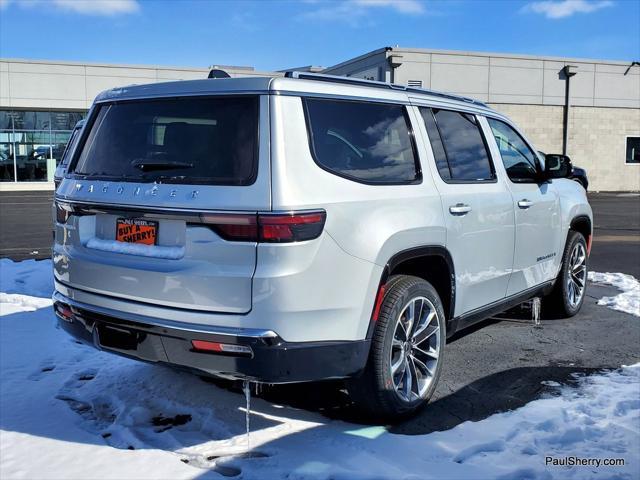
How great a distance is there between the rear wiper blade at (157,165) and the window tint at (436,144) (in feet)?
5.73

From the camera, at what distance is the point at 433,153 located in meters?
4.22

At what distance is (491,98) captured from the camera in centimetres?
2867

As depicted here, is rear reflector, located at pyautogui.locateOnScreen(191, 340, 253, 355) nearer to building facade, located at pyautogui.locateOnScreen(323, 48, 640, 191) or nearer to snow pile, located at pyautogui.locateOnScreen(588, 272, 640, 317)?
snow pile, located at pyautogui.locateOnScreen(588, 272, 640, 317)

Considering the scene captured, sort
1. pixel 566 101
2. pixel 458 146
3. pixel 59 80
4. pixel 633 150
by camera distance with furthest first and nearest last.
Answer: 1. pixel 633 150
2. pixel 59 80
3. pixel 566 101
4. pixel 458 146

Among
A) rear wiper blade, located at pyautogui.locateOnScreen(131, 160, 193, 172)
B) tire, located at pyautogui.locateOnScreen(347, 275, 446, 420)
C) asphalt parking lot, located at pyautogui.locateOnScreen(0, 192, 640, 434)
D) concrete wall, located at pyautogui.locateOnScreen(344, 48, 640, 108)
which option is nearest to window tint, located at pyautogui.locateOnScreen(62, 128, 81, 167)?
rear wiper blade, located at pyautogui.locateOnScreen(131, 160, 193, 172)

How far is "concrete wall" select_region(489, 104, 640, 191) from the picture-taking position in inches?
1159

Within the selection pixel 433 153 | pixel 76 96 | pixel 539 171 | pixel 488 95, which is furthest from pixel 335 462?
pixel 76 96

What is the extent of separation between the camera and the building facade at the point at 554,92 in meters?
27.4

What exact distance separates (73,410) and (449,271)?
2.57 metres

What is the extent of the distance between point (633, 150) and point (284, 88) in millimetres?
32791

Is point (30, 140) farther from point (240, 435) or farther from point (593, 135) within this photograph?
point (240, 435)

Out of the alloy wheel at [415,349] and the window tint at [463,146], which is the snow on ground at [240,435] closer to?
the alloy wheel at [415,349]

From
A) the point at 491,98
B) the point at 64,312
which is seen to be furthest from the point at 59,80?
the point at 64,312

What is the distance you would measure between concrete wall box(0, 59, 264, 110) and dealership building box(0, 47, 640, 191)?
1.7 inches
